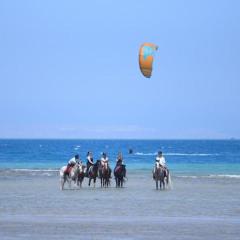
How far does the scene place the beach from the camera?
59.1 ft

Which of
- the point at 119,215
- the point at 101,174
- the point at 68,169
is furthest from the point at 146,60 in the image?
the point at 119,215

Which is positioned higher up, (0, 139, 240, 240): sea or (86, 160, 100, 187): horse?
(86, 160, 100, 187): horse

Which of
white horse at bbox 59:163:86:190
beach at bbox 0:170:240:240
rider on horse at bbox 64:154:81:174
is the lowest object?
beach at bbox 0:170:240:240

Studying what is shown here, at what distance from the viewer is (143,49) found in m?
33.1

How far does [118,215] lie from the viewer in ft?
71.8

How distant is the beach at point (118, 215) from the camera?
709 inches

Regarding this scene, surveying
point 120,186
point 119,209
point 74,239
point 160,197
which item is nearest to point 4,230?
point 74,239

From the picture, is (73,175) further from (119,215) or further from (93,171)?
(119,215)

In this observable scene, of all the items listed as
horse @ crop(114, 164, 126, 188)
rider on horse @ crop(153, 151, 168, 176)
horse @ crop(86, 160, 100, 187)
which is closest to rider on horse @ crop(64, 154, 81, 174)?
horse @ crop(86, 160, 100, 187)

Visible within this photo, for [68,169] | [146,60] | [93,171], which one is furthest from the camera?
[93,171]

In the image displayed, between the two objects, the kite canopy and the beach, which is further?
the kite canopy

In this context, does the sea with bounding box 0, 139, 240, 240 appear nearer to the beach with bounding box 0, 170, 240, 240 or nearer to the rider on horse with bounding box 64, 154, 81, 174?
the beach with bounding box 0, 170, 240, 240

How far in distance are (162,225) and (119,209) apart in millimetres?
4244

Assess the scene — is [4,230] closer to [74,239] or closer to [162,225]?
[74,239]
